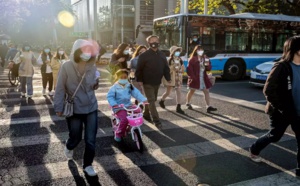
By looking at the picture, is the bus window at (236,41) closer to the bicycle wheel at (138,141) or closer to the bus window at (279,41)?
the bus window at (279,41)

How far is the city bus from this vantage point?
14.6m

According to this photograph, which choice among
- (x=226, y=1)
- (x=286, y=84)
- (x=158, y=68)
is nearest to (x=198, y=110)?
(x=158, y=68)

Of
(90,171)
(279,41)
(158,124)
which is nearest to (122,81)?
(158,124)

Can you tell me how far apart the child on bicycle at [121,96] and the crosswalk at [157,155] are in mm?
316

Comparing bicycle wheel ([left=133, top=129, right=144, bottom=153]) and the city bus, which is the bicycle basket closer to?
bicycle wheel ([left=133, top=129, right=144, bottom=153])

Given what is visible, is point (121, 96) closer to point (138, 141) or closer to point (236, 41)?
point (138, 141)

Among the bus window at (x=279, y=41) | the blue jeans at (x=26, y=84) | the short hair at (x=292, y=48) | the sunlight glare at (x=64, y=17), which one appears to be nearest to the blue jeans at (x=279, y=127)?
the short hair at (x=292, y=48)

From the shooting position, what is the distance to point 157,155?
200 inches

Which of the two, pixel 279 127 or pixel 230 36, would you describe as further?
pixel 230 36

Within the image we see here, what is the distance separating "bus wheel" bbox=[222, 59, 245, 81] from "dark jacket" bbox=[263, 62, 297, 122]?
38.0ft

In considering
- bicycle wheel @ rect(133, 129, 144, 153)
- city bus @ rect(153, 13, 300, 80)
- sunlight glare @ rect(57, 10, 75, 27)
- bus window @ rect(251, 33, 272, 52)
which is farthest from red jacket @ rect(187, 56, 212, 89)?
sunlight glare @ rect(57, 10, 75, 27)

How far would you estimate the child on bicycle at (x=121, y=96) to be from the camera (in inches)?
214

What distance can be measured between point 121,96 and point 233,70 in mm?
11038

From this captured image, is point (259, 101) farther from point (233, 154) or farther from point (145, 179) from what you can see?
point (145, 179)
